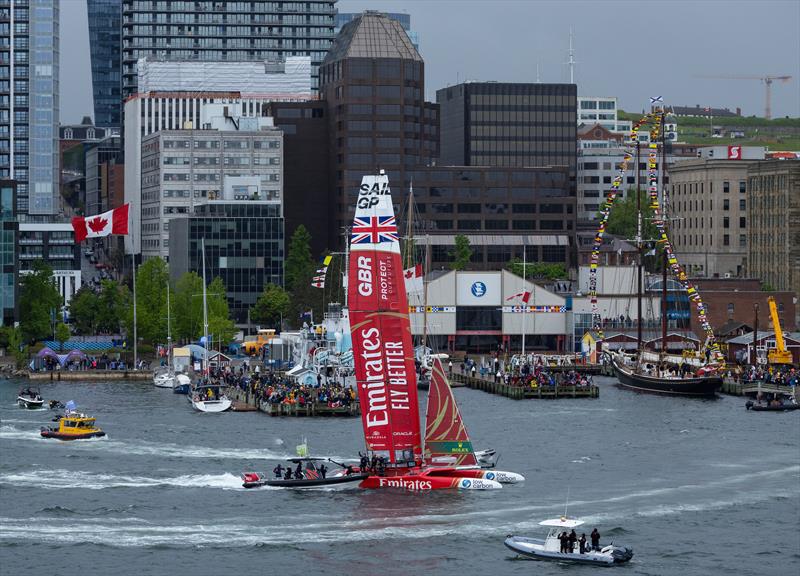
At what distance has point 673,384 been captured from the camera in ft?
602

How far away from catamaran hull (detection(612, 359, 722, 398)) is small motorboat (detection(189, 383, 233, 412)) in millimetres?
45837

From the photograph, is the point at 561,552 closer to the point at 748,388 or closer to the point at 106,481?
the point at 106,481

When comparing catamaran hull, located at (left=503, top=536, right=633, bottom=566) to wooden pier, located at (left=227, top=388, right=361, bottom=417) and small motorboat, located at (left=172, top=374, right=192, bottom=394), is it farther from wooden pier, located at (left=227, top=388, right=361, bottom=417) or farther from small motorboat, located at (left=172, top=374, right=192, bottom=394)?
small motorboat, located at (left=172, top=374, right=192, bottom=394)

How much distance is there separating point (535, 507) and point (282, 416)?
175 ft

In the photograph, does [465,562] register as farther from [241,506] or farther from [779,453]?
[779,453]

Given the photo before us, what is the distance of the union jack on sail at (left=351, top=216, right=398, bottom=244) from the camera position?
113m

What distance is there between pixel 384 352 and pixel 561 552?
894 inches

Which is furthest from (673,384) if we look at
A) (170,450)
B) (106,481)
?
(106,481)

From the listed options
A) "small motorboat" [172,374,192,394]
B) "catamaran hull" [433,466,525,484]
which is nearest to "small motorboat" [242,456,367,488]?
"catamaran hull" [433,466,525,484]

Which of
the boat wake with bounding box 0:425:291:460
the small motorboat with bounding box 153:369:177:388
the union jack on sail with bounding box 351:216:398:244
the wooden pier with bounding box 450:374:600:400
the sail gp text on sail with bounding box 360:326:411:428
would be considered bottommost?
the boat wake with bounding box 0:425:291:460

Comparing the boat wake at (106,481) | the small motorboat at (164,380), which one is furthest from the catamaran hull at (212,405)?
the boat wake at (106,481)

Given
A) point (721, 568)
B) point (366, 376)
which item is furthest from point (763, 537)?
point (366, 376)

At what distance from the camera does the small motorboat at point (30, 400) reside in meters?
161

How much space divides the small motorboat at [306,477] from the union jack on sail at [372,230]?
48.8 ft
